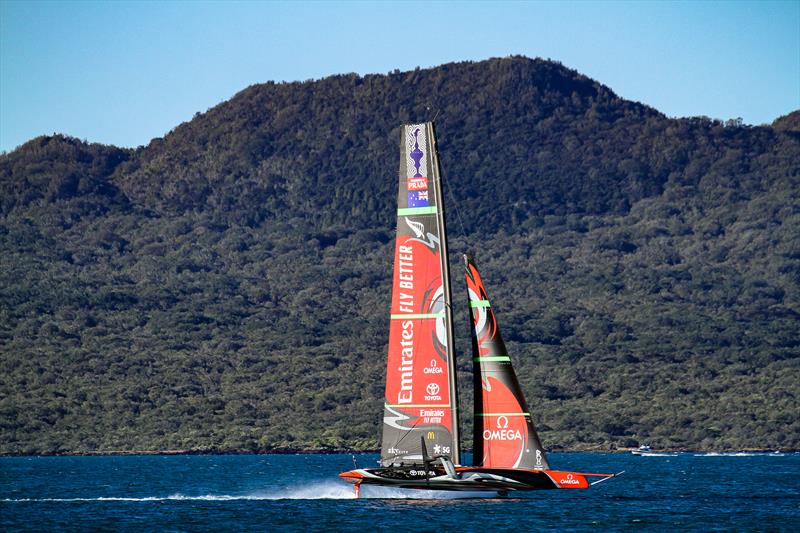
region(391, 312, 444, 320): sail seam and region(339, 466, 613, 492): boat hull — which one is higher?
region(391, 312, 444, 320): sail seam

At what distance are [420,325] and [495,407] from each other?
399cm

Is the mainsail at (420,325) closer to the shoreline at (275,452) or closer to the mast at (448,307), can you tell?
the mast at (448,307)

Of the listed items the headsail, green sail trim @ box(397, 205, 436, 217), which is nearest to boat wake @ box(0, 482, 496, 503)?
the headsail

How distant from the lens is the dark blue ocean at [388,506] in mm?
53156

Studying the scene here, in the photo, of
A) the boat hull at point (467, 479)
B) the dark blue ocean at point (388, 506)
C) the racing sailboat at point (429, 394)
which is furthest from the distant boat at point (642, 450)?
the boat hull at point (467, 479)

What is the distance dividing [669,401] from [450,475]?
137 meters

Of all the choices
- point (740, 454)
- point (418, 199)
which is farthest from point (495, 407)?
point (740, 454)

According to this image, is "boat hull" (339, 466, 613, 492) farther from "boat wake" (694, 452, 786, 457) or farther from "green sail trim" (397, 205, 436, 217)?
"boat wake" (694, 452, 786, 457)

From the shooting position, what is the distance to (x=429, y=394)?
50219 mm

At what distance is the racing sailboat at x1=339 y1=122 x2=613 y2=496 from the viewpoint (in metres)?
49.8

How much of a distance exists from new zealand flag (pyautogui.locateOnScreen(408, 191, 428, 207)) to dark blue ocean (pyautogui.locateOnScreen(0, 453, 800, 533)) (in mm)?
9520

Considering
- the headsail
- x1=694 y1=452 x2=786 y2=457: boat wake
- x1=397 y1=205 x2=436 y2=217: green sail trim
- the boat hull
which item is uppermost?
x1=397 y1=205 x2=436 y2=217: green sail trim

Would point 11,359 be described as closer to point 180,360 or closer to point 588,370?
point 180,360

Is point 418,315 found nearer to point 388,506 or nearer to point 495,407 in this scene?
point 495,407
